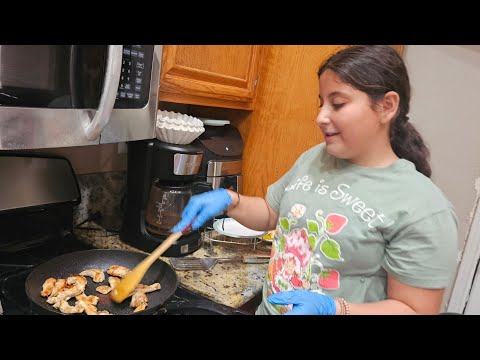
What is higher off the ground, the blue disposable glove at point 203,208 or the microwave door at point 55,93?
the microwave door at point 55,93

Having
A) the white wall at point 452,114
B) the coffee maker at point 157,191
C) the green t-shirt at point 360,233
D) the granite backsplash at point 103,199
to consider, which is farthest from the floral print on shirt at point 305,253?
the white wall at point 452,114

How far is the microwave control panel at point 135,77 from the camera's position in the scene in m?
0.83

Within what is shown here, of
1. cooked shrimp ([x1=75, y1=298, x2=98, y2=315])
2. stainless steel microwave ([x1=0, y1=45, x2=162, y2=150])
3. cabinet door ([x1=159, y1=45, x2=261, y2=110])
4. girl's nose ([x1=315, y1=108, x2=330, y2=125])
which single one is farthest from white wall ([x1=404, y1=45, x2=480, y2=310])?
cooked shrimp ([x1=75, y1=298, x2=98, y2=315])

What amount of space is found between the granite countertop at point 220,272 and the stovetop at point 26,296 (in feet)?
0.15

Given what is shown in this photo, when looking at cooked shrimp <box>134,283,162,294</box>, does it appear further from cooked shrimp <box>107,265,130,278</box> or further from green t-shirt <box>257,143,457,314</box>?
green t-shirt <box>257,143,457,314</box>

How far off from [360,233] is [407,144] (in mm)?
251

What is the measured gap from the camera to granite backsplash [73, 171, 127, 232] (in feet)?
4.01

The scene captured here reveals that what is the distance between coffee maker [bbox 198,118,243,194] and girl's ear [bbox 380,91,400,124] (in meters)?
0.66

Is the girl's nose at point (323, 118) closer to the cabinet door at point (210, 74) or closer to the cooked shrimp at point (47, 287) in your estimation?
the cabinet door at point (210, 74)

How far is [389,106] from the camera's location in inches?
31.0
